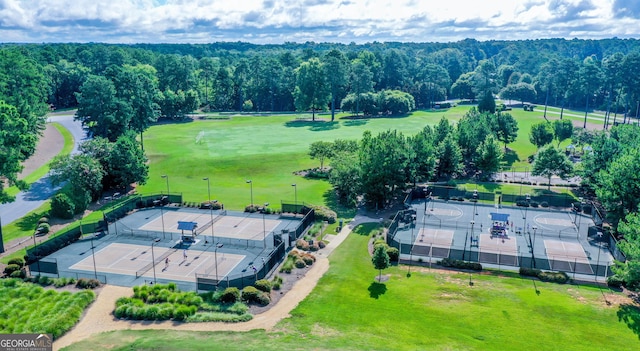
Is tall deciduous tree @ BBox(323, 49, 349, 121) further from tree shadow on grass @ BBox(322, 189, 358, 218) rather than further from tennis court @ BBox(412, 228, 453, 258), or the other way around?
tennis court @ BBox(412, 228, 453, 258)

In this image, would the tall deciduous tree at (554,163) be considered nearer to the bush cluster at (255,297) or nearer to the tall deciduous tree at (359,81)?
the bush cluster at (255,297)

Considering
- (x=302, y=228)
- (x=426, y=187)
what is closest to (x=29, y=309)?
(x=302, y=228)

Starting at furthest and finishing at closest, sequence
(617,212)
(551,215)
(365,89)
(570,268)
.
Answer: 1. (365,89)
2. (551,215)
3. (617,212)
4. (570,268)

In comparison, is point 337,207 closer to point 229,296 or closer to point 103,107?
point 229,296

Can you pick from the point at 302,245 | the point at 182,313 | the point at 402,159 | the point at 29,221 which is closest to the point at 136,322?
the point at 182,313

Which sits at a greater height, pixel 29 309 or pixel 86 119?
pixel 86 119

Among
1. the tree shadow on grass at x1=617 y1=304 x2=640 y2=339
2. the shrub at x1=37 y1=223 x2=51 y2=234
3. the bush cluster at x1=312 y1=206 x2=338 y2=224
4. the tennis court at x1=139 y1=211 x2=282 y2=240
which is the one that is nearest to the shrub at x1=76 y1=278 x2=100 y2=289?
the tennis court at x1=139 y1=211 x2=282 y2=240

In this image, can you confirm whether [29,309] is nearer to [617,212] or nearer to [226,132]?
[617,212]
